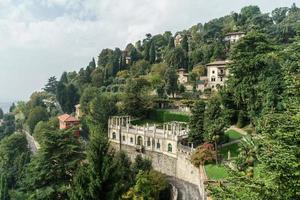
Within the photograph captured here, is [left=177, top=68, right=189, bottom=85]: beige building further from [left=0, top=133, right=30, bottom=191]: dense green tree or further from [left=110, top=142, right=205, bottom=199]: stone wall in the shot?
[left=0, top=133, right=30, bottom=191]: dense green tree

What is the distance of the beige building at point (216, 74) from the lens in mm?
61388

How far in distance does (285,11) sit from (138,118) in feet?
253

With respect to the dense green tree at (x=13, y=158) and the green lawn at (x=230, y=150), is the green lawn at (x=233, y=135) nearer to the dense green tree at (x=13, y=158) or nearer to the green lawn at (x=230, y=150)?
the green lawn at (x=230, y=150)

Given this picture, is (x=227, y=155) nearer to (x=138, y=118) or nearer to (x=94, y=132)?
(x=94, y=132)

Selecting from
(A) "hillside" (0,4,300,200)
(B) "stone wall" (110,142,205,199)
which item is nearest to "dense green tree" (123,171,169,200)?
(A) "hillside" (0,4,300,200)

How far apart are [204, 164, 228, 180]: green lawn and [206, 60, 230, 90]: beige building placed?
32.7 metres

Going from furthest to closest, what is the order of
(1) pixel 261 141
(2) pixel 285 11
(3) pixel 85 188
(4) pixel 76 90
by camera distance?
1. (2) pixel 285 11
2. (4) pixel 76 90
3. (3) pixel 85 188
4. (1) pixel 261 141

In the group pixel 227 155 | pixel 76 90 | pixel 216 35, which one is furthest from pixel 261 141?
pixel 216 35

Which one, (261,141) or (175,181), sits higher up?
(261,141)

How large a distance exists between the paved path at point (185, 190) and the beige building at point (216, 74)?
29.2 meters

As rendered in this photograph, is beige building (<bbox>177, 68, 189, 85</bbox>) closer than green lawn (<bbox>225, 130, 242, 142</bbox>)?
No

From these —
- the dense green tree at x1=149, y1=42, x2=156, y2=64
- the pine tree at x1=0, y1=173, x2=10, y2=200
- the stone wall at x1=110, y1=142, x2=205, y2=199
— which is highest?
the dense green tree at x1=149, y1=42, x2=156, y2=64

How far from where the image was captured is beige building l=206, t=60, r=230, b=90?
6139cm

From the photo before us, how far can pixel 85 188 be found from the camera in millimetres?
18438
